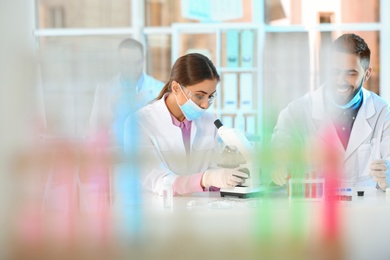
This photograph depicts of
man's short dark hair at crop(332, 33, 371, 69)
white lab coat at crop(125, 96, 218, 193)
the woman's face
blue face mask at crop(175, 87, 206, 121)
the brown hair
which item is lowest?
white lab coat at crop(125, 96, 218, 193)

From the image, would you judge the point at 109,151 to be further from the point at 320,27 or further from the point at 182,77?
the point at 320,27

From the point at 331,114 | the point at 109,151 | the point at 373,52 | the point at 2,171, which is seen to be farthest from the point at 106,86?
the point at 373,52

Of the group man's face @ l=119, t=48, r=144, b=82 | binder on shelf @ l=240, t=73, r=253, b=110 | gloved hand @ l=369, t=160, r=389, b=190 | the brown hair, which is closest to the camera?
gloved hand @ l=369, t=160, r=389, b=190

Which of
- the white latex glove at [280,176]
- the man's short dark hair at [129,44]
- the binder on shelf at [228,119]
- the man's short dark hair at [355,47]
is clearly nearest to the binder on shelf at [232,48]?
the binder on shelf at [228,119]

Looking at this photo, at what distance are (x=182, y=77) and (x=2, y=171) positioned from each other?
98cm

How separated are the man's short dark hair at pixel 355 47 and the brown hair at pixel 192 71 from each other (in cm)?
67

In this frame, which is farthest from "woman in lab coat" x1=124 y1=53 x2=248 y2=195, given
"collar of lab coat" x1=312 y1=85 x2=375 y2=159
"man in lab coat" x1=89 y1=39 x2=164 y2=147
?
"collar of lab coat" x1=312 y1=85 x2=375 y2=159

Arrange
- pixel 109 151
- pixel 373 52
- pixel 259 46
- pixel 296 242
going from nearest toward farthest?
1. pixel 296 242
2. pixel 109 151
3. pixel 373 52
4. pixel 259 46

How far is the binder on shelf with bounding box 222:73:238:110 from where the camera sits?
11.1 ft

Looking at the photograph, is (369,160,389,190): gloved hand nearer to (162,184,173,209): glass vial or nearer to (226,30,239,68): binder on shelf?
(162,184,173,209): glass vial

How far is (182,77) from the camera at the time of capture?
8.34 ft

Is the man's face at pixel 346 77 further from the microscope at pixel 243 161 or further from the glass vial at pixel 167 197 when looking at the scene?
the glass vial at pixel 167 197

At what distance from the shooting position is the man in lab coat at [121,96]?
9.10 feet

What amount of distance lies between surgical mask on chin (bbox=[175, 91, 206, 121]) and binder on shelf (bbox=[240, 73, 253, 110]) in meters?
0.80
